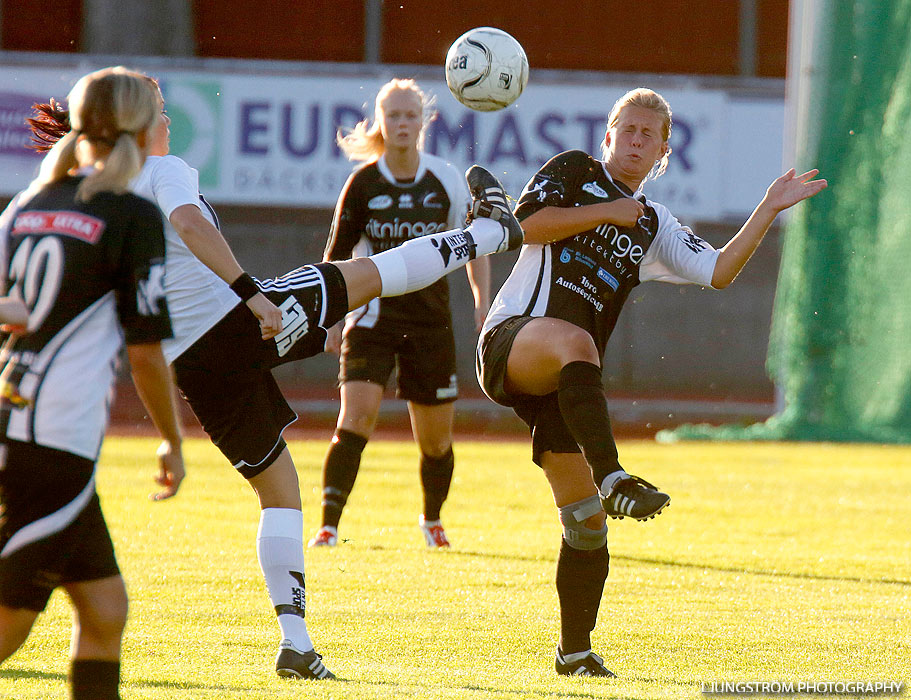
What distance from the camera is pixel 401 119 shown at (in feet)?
22.8

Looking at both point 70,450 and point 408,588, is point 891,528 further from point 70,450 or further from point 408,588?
point 70,450

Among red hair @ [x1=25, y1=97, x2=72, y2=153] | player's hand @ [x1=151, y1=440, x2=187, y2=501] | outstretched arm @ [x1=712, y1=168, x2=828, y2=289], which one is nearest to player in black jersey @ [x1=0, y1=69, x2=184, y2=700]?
player's hand @ [x1=151, y1=440, x2=187, y2=501]

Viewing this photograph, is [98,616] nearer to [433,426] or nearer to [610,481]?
[610,481]

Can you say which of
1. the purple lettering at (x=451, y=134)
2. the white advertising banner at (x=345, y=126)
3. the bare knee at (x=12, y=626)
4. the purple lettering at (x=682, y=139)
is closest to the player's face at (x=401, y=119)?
the bare knee at (x=12, y=626)

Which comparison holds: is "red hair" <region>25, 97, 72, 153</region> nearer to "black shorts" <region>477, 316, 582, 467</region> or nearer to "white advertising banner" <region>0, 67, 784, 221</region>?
"black shorts" <region>477, 316, 582, 467</region>

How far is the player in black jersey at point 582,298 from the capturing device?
439 centimetres

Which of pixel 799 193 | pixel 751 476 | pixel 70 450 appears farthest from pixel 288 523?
pixel 751 476

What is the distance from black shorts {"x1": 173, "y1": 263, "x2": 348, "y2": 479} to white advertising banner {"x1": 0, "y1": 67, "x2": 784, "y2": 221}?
41.1 feet

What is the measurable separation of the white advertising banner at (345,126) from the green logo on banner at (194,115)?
0.01 metres

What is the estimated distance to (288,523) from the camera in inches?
171

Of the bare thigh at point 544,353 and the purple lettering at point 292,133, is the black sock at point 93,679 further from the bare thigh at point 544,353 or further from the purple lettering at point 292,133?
the purple lettering at point 292,133

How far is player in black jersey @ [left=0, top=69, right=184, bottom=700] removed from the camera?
3.01 metres

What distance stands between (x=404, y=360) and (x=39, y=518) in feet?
13.6

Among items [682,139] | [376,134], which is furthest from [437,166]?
[682,139]
